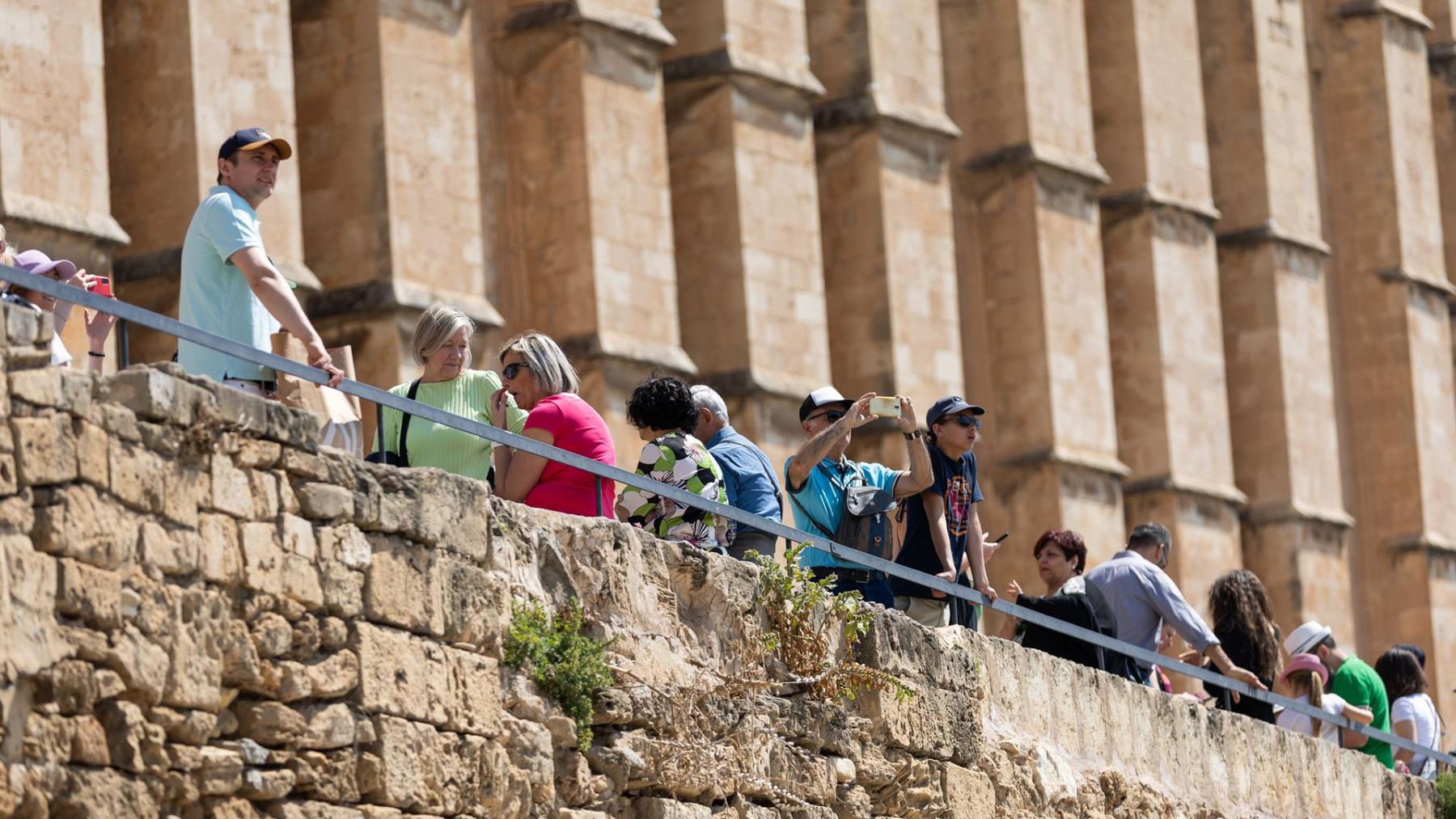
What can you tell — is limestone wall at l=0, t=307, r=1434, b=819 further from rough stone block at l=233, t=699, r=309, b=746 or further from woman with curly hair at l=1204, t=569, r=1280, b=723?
woman with curly hair at l=1204, t=569, r=1280, b=723

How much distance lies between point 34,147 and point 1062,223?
497 inches

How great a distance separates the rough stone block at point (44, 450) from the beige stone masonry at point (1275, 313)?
24558 millimetres

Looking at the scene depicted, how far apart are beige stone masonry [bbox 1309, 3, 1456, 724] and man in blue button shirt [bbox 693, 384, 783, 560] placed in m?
23.2

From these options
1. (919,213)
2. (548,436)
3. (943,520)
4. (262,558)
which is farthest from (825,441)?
(919,213)

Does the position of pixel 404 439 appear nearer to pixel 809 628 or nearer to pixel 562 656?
pixel 562 656

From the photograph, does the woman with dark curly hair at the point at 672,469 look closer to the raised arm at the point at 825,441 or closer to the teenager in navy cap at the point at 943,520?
the raised arm at the point at 825,441

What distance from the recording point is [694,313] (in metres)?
23.1

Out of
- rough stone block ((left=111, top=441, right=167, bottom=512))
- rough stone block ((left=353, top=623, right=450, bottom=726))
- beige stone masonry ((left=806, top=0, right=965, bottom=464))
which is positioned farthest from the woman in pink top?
beige stone masonry ((left=806, top=0, right=965, bottom=464))

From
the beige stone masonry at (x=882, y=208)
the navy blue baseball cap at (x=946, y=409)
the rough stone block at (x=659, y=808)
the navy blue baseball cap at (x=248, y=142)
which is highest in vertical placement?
the beige stone masonry at (x=882, y=208)

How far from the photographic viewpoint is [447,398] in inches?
335

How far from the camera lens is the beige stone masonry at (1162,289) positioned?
92.8 ft

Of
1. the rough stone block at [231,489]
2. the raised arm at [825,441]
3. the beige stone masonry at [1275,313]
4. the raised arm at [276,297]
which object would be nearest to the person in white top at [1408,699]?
the raised arm at [825,441]

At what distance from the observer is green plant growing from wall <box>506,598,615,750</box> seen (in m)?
7.86

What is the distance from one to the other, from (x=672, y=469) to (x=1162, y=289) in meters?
19.8
